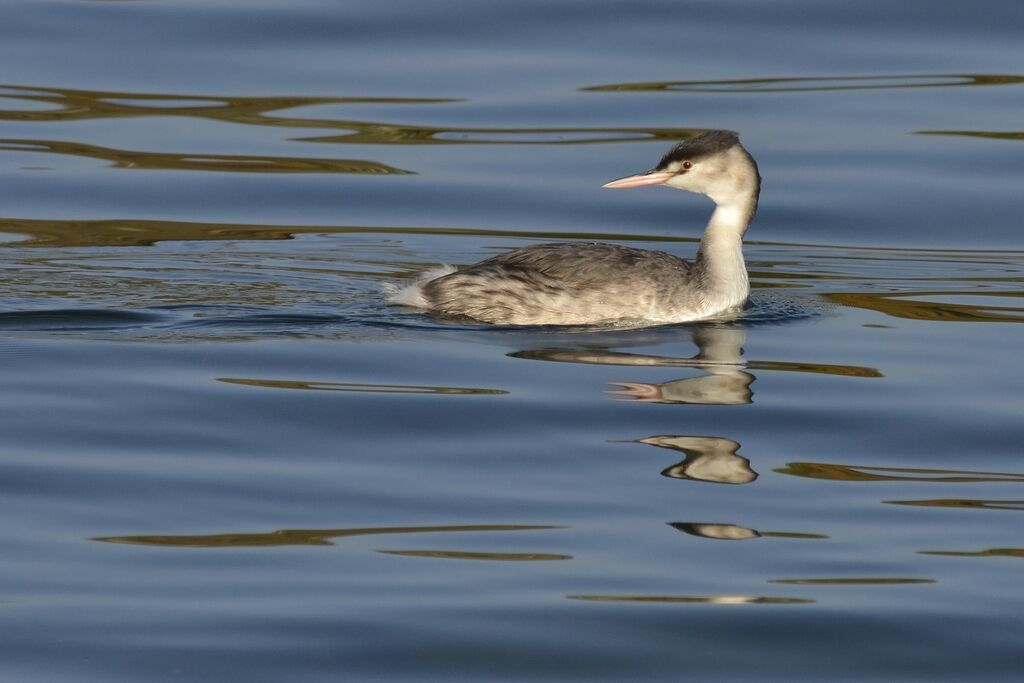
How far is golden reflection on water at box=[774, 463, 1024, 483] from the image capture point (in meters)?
7.45

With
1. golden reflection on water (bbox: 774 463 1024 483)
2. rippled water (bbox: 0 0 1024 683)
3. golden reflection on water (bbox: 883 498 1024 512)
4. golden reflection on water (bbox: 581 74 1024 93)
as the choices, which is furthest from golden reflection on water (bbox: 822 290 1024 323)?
golden reflection on water (bbox: 581 74 1024 93)

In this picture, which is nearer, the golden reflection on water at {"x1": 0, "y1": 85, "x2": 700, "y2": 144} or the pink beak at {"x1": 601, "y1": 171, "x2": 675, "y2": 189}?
the pink beak at {"x1": 601, "y1": 171, "x2": 675, "y2": 189}

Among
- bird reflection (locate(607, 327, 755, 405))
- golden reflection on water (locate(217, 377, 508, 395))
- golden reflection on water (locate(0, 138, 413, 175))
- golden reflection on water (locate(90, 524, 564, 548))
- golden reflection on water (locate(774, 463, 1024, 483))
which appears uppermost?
golden reflection on water (locate(0, 138, 413, 175))

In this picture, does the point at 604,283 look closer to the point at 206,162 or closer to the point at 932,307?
the point at 932,307

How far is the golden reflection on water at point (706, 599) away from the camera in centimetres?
608

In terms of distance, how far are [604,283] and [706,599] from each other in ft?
13.8

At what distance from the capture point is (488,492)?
7105 mm

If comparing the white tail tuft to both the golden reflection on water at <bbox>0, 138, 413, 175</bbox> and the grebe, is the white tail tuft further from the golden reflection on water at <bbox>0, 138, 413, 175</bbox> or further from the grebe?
the golden reflection on water at <bbox>0, 138, 413, 175</bbox>

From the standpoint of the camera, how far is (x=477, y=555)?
6441 mm

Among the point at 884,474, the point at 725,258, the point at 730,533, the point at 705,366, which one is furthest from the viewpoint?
the point at 725,258

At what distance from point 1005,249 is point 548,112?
14.2ft

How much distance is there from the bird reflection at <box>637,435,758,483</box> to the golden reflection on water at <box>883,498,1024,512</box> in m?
0.60

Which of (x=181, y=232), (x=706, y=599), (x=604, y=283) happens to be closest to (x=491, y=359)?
(x=604, y=283)

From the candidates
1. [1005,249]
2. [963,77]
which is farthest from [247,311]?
[963,77]
